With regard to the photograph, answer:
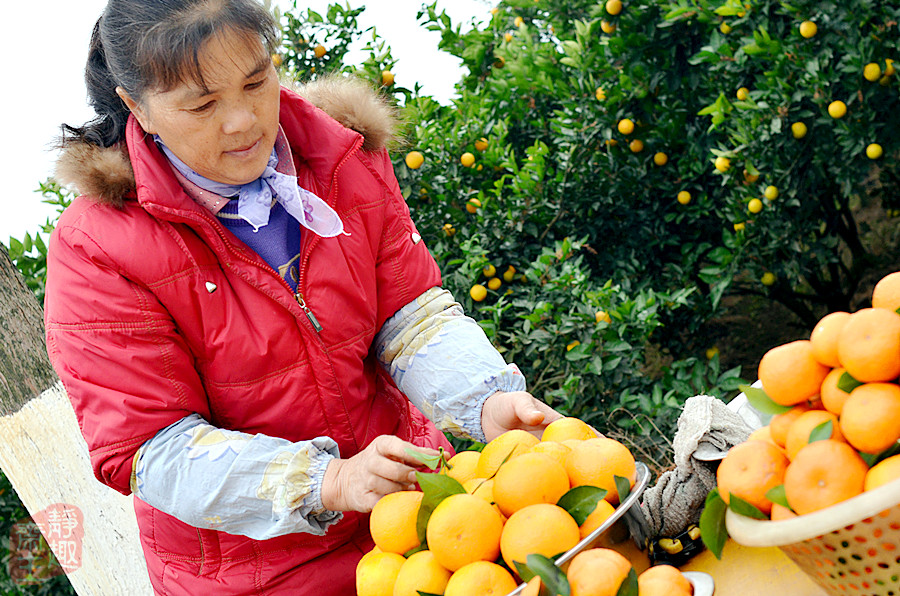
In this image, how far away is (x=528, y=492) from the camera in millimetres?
1152

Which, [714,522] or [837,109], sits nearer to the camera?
[714,522]

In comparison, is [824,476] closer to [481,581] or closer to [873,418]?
[873,418]

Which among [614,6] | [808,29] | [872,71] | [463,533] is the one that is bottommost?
[463,533]

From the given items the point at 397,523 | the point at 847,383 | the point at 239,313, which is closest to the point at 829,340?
the point at 847,383

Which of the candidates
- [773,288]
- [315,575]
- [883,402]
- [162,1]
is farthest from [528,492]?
[773,288]

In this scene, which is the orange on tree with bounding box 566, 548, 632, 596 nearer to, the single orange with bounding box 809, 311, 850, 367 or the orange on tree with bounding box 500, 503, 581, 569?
the orange on tree with bounding box 500, 503, 581, 569

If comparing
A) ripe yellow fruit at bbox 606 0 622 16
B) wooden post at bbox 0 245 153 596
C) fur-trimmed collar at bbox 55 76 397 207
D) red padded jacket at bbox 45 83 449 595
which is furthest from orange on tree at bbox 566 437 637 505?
ripe yellow fruit at bbox 606 0 622 16

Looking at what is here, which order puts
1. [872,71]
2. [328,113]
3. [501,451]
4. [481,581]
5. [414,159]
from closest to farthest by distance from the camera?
[481,581], [501,451], [328,113], [872,71], [414,159]

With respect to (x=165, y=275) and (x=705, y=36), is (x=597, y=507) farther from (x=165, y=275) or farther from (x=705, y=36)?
(x=705, y=36)

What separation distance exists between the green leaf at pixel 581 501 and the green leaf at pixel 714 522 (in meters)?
0.15

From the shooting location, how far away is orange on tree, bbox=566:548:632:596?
0.97 metres

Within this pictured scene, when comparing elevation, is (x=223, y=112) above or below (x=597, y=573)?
above

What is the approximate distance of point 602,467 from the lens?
1189 millimetres

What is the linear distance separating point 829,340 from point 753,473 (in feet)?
0.67
